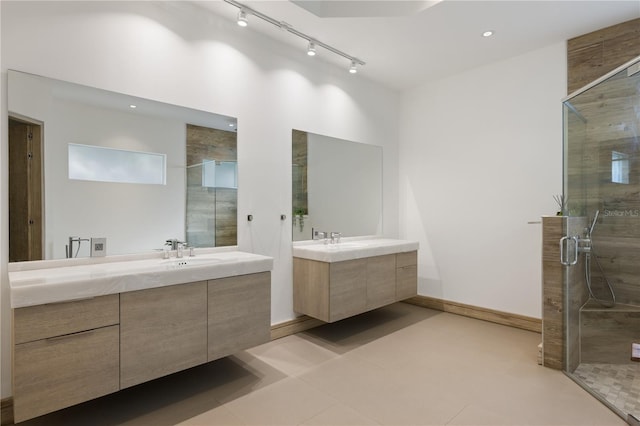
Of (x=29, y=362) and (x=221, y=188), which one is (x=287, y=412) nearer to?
(x=29, y=362)

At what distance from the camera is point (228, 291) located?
2.21 m

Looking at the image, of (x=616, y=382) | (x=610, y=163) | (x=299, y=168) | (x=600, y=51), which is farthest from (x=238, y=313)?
(x=600, y=51)

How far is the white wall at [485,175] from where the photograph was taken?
3.27m

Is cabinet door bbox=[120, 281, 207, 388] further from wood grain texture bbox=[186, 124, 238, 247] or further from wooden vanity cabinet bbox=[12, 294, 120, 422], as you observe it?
wood grain texture bbox=[186, 124, 238, 247]

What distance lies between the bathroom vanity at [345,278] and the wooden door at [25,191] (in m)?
1.91

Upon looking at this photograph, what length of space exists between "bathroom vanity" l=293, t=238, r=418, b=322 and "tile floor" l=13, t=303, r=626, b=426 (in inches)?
13.3

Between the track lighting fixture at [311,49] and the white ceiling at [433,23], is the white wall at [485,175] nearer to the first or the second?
the white ceiling at [433,23]

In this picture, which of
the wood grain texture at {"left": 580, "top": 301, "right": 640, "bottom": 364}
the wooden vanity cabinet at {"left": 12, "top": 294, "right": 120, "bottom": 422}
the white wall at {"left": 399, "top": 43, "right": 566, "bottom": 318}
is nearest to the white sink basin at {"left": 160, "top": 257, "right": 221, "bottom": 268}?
the wooden vanity cabinet at {"left": 12, "top": 294, "right": 120, "bottom": 422}

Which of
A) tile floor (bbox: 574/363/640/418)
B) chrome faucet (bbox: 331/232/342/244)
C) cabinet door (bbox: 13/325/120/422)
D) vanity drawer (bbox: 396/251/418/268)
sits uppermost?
chrome faucet (bbox: 331/232/342/244)

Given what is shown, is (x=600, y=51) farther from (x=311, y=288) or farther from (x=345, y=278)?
(x=311, y=288)

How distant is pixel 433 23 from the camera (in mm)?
2783

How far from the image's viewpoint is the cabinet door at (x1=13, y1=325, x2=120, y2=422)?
4.92 ft

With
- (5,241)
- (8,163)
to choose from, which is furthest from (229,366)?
(8,163)

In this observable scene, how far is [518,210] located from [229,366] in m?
3.12
